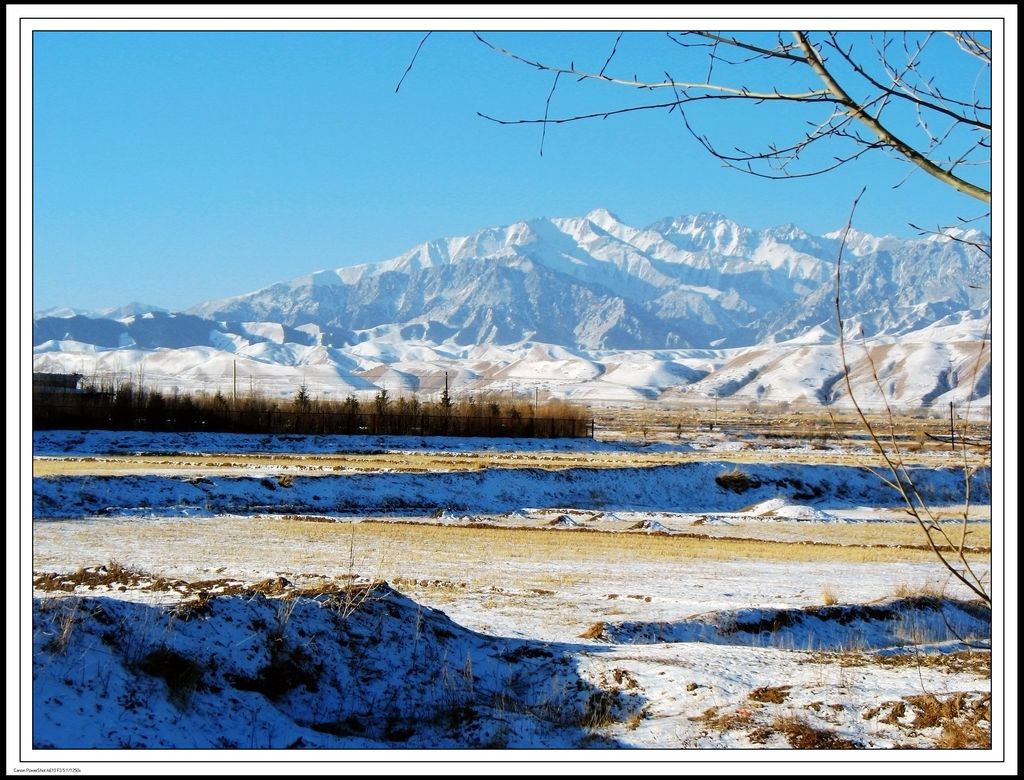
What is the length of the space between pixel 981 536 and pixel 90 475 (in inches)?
1089

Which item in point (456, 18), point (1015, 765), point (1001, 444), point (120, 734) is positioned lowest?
point (120, 734)

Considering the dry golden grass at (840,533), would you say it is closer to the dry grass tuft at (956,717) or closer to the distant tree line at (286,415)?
the dry grass tuft at (956,717)

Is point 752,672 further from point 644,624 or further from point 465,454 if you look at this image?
point 465,454

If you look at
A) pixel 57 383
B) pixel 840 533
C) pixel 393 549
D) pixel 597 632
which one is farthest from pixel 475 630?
pixel 57 383

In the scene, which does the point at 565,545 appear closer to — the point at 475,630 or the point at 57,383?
the point at 475,630

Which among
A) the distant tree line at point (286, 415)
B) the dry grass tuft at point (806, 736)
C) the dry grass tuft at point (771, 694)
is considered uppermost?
the distant tree line at point (286, 415)

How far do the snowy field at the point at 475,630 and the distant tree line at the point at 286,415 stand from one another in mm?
27120

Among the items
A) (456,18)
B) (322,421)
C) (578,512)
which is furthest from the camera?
(322,421)

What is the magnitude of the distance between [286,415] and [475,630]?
55.0 metres

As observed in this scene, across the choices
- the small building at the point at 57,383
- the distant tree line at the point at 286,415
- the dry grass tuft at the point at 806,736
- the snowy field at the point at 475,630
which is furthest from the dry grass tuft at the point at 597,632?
the small building at the point at 57,383

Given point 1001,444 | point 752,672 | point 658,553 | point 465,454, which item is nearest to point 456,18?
point 1001,444

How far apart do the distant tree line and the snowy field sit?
27.1 m

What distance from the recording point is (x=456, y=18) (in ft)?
15.8

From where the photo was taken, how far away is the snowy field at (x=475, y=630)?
802 cm
